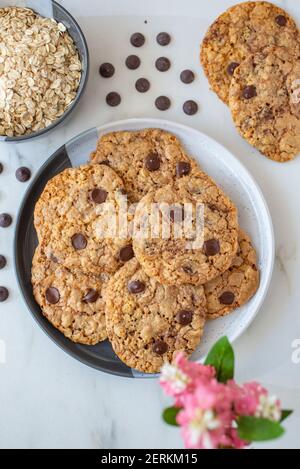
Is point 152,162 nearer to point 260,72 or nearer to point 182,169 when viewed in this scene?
point 182,169

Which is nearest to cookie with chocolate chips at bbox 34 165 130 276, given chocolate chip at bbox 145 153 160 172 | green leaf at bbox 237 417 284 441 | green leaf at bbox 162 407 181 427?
chocolate chip at bbox 145 153 160 172

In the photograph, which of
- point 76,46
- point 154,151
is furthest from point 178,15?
point 154,151

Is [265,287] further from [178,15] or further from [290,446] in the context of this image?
[178,15]

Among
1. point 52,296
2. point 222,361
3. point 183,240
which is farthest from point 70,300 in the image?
point 222,361

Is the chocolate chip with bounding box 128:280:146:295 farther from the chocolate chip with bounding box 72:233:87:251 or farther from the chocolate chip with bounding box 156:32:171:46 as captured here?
the chocolate chip with bounding box 156:32:171:46

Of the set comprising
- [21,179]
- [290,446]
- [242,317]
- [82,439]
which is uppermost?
[21,179]

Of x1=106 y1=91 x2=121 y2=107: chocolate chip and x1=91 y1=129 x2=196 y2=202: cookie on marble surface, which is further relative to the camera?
x1=106 y1=91 x2=121 y2=107: chocolate chip
